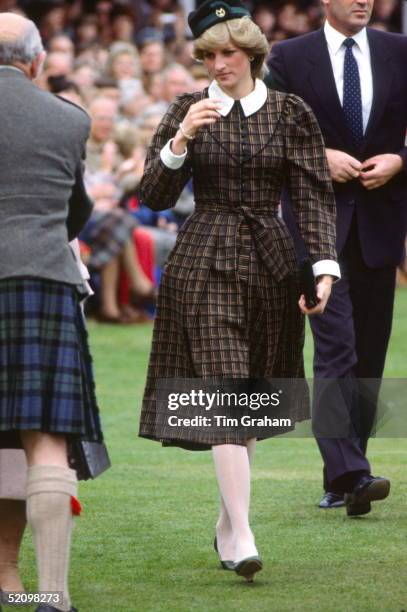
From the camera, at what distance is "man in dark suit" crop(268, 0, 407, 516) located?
7.16 m

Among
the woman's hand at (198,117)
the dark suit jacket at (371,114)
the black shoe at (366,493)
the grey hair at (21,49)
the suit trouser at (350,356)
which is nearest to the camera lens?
the grey hair at (21,49)

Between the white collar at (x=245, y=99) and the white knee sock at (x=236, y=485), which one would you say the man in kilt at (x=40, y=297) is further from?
the white collar at (x=245, y=99)

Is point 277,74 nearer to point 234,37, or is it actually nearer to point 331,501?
point 234,37


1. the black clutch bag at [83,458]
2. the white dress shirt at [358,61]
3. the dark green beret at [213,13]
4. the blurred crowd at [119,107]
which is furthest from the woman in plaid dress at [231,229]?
the blurred crowd at [119,107]

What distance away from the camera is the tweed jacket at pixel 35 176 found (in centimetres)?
500

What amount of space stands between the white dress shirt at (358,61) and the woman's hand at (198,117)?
1.55 metres

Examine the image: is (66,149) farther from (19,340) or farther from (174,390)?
(174,390)

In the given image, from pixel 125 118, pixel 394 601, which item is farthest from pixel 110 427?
pixel 125 118

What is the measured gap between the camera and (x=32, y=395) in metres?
5.02

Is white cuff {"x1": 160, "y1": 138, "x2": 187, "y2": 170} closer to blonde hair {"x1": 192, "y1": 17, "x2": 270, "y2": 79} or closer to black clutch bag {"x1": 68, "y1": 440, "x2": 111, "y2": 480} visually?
blonde hair {"x1": 192, "y1": 17, "x2": 270, "y2": 79}

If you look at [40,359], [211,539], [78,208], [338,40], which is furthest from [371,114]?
[40,359]

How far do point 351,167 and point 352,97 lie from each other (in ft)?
1.09

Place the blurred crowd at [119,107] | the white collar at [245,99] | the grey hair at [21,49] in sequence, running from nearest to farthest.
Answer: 1. the grey hair at [21,49]
2. the white collar at [245,99]
3. the blurred crowd at [119,107]

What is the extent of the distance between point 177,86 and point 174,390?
38.6ft
